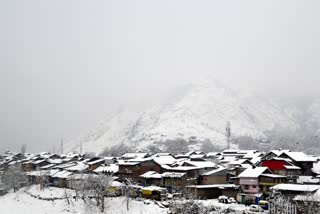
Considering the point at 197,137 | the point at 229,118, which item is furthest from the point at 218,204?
the point at 229,118

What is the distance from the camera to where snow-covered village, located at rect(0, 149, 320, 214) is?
38094 millimetres

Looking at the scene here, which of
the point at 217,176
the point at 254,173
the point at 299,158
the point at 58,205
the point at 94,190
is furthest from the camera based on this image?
the point at 217,176

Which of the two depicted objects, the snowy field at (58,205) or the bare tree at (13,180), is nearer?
the snowy field at (58,205)

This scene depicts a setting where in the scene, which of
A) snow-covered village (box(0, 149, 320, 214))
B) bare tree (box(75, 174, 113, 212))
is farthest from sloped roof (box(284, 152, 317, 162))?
bare tree (box(75, 174, 113, 212))

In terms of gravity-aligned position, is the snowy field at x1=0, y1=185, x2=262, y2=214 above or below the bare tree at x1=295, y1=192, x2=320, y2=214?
below

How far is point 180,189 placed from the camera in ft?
168

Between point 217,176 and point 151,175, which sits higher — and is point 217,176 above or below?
above

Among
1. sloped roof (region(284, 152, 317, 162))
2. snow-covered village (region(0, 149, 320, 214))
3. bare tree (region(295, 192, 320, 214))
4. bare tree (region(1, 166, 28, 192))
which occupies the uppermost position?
sloped roof (region(284, 152, 317, 162))

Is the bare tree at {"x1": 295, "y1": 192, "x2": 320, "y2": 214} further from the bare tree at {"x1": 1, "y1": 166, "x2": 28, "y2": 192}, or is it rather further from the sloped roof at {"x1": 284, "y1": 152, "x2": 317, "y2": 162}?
the bare tree at {"x1": 1, "y1": 166, "x2": 28, "y2": 192}

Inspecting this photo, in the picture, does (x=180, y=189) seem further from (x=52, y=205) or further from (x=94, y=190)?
(x=52, y=205)

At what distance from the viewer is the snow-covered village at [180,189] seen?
38.1 meters

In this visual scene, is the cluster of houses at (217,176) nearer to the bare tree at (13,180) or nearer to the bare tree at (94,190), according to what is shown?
the bare tree at (13,180)

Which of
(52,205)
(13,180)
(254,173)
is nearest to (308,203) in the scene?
(254,173)

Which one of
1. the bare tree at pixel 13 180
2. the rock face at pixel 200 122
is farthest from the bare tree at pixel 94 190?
the rock face at pixel 200 122
